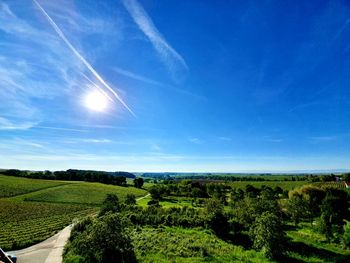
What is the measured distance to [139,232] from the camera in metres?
53.9

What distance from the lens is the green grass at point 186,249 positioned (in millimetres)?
37575

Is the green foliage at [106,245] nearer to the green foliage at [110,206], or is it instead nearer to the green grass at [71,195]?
the green foliage at [110,206]

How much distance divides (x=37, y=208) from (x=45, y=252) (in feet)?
147

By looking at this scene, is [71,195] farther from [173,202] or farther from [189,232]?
[189,232]

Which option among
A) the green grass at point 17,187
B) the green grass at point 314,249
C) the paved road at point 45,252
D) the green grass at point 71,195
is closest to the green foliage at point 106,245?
the paved road at point 45,252

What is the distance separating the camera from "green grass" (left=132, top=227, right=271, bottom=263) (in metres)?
37.6

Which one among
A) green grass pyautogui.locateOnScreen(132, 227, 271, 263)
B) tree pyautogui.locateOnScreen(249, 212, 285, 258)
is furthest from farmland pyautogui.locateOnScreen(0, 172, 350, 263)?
tree pyautogui.locateOnScreen(249, 212, 285, 258)

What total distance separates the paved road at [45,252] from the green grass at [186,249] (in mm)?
12006

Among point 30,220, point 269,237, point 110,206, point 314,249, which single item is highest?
point 110,206

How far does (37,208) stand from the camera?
282 ft

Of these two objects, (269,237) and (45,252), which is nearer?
(269,237)

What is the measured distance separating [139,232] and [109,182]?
12189 centimetres

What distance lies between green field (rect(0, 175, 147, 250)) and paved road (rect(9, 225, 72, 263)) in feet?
6.86

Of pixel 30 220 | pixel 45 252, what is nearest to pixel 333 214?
pixel 45 252
